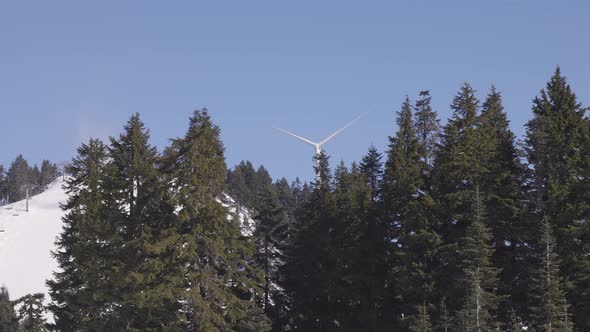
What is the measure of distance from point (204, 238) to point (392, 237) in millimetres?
16541

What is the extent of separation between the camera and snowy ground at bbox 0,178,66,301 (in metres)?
139

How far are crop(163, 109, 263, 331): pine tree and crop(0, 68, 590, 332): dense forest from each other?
109mm

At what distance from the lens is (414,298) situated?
5153 centimetres

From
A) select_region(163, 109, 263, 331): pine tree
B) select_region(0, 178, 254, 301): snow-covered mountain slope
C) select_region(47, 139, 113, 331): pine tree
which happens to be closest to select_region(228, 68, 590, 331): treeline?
select_region(163, 109, 263, 331): pine tree

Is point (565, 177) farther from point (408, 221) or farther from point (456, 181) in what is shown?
point (408, 221)

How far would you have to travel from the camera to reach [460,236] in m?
50.3

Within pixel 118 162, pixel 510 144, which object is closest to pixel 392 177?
pixel 510 144

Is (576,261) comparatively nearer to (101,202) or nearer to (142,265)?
(142,265)

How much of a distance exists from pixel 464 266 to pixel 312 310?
17105 mm

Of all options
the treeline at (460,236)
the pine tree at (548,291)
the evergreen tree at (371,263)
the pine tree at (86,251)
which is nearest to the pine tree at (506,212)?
the treeline at (460,236)

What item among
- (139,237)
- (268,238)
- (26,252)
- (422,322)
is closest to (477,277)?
(422,322)

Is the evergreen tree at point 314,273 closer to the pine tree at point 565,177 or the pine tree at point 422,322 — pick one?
the pine tree at point 422,322

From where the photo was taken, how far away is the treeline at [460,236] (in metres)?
45.6

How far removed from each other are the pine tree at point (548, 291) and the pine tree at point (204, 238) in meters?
16.4
